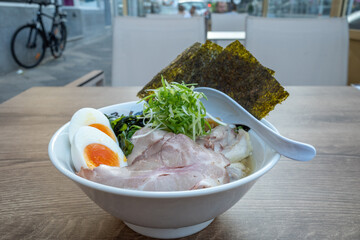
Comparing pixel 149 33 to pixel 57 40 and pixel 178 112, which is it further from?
pixel 57 40

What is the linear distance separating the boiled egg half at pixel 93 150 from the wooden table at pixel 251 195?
11 centimetres

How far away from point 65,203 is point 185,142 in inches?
12.3

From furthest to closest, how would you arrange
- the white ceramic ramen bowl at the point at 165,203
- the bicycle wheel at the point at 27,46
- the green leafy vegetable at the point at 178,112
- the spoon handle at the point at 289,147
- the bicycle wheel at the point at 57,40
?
the bicycle wheel at the point at 57,40
the bicycle wheel at the point at 27,46
the green leafy vegetable at the point at 178,112
the spoon handle at the point at 289,147
the white ceramic ramen bowl at the point at 165,203

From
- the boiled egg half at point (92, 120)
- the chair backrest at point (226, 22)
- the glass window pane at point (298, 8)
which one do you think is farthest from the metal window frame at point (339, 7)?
the boiled egg half at point (92, 120)

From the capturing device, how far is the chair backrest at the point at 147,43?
6.59 ft

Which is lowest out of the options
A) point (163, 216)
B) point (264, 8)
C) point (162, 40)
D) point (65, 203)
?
point (65, 203)

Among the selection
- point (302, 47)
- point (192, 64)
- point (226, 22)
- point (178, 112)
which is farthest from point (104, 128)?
point (226, 22)

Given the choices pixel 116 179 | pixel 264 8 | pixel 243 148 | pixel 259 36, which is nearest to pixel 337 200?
pixel 243 148

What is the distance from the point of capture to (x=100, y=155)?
627 millimetres

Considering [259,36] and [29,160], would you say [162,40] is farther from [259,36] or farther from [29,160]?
[29,160]

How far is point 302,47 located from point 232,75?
1.48 meters

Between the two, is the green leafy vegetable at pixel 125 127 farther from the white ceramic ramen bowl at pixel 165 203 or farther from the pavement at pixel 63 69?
the pavement at pixel 63 69

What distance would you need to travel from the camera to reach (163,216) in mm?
448

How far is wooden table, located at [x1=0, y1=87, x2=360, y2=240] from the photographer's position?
57 cm
